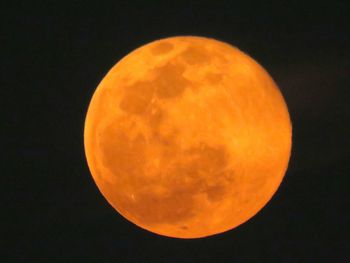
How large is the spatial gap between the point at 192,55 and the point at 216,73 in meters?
0.29

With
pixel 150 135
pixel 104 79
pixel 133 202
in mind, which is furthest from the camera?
pixel 104 79

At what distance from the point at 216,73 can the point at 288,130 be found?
98 cm

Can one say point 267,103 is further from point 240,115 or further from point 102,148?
point 102,148

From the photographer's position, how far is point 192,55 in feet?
16.1

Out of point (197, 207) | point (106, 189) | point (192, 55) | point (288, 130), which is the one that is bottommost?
point (197, 207)

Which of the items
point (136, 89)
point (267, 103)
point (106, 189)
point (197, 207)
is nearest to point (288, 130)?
point (267, 103)

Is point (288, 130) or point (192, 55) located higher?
point (192, 55)

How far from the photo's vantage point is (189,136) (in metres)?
4.59

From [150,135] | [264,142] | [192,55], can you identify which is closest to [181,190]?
[150,135]

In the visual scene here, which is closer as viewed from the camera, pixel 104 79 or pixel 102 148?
pixel 102 148

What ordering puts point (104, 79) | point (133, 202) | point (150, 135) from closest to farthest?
1. point (150, 135)
2. point (133, 202)
3. point (104, 79)

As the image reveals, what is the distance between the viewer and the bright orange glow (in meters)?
4.62

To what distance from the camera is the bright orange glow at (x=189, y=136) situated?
4.62 metres

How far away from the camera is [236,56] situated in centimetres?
517
